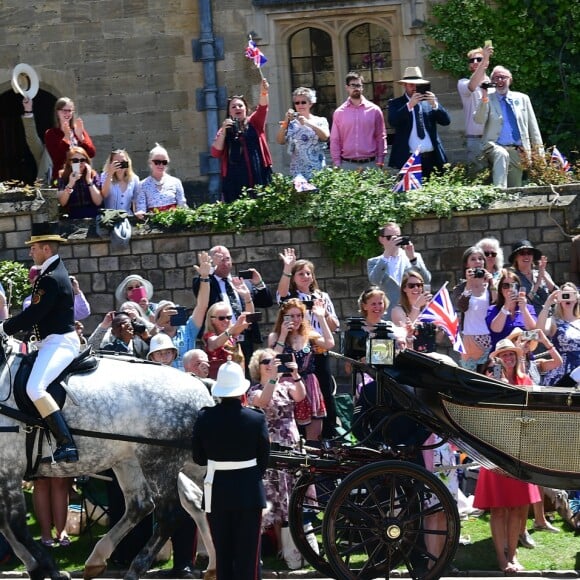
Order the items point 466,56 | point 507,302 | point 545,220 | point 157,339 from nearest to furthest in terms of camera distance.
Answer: point 157,339, point 507,302, point 545,220, point 466,56

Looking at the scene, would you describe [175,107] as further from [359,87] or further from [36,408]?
[36,408]

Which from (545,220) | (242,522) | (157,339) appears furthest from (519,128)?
(242,522)

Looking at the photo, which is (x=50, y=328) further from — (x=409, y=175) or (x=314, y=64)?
(x=314, y=64)

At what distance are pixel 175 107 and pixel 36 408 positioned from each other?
12.6 metres

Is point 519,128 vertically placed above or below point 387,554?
above

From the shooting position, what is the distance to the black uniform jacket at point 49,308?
12141mm

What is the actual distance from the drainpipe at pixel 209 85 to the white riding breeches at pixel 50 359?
1156cm

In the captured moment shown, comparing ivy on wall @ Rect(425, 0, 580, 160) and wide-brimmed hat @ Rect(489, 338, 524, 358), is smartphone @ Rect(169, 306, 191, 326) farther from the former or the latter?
ivy on wall @ Rect(425, 0, 580, 160)

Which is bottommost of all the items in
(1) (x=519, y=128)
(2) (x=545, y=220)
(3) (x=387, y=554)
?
Result: (3) (x=387, y=554)

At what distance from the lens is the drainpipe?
2375cm

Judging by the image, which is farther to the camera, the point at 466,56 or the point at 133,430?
the point at 466,56

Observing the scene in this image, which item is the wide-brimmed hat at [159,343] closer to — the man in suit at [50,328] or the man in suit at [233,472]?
the man in suit at [50,328]

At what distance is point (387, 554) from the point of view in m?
11.5

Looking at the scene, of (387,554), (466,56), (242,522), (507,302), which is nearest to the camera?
(242,522)
